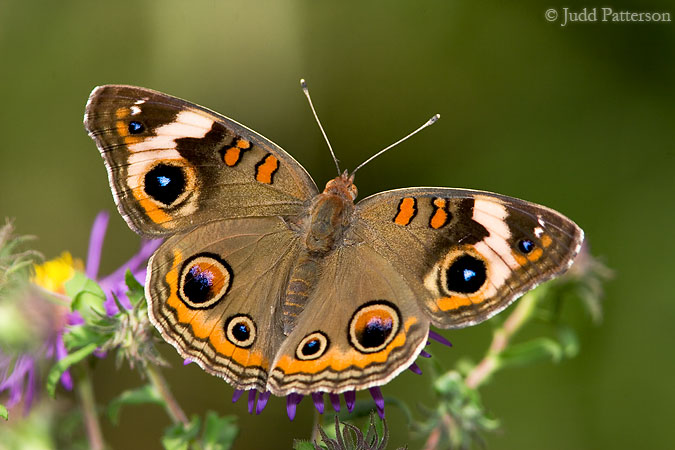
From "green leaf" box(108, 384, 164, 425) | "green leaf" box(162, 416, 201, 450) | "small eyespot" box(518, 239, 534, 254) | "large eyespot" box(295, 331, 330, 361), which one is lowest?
"green leaf" box(162, 416, 201, 450)

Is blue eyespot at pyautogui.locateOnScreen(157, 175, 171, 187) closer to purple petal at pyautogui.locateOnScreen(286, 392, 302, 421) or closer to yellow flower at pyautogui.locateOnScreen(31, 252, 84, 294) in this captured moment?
purple petal at pyautogui.locateOnScreen(286, 392, 302, 421)

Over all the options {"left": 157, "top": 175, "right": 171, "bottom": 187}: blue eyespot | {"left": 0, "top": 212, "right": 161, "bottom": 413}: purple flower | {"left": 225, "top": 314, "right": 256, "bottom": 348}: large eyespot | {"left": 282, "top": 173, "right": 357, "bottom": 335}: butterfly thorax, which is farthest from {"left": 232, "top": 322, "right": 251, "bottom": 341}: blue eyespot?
{"left": 157, "top": 175, "right": 171, "bottom": 187}: blue eyespot

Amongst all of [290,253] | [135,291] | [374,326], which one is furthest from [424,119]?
[135,291]

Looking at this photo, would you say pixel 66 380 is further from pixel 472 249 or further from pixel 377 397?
pixel 472 249

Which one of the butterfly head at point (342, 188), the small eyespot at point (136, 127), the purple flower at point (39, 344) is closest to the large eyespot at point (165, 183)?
the small eyespot at point (136, 127)

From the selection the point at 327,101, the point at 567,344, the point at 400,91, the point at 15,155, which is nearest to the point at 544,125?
the point at 400,91

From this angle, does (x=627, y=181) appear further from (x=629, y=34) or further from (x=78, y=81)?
(x=78, y=81)
